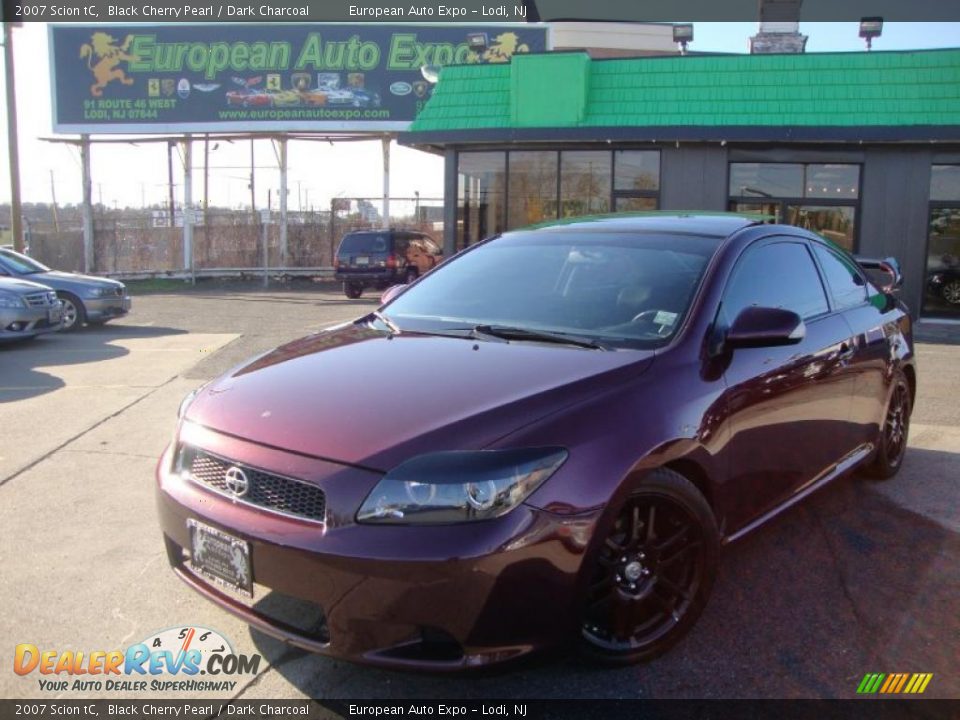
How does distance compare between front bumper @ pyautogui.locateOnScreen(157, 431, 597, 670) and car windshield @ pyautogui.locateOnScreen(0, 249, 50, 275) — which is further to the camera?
car windshield @ pyautogui.locateOnScreen(0, 249, 50, 275)

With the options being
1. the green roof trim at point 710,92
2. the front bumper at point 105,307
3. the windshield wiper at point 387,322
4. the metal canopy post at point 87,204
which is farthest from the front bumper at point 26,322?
the metal canopy post at point 87,204

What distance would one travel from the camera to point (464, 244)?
18.4 m

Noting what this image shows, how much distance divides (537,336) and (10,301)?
9808 millimetres

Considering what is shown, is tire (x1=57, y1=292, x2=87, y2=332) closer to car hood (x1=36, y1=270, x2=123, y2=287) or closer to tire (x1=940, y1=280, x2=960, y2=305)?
car hood (x1=36, y1=270, x2=123, y2=287)

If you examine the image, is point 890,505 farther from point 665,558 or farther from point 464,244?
point 464,244

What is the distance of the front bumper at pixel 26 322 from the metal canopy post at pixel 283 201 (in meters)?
14.8

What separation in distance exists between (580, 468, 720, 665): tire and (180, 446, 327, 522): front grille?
100cm

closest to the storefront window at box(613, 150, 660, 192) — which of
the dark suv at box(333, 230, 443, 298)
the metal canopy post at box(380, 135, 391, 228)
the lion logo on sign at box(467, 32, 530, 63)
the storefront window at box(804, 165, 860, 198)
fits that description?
the storefront window at box(804, 165, 860, 198)

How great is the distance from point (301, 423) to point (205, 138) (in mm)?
24734

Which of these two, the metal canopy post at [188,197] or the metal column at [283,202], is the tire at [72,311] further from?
the metal column at [283,202]

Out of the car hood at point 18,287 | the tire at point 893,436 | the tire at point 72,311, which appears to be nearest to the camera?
the tire at point 893,436

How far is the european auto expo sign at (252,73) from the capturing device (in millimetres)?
24438

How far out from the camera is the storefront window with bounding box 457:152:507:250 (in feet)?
58.2

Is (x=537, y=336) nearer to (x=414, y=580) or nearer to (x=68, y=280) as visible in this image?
(x=414, y=580)
